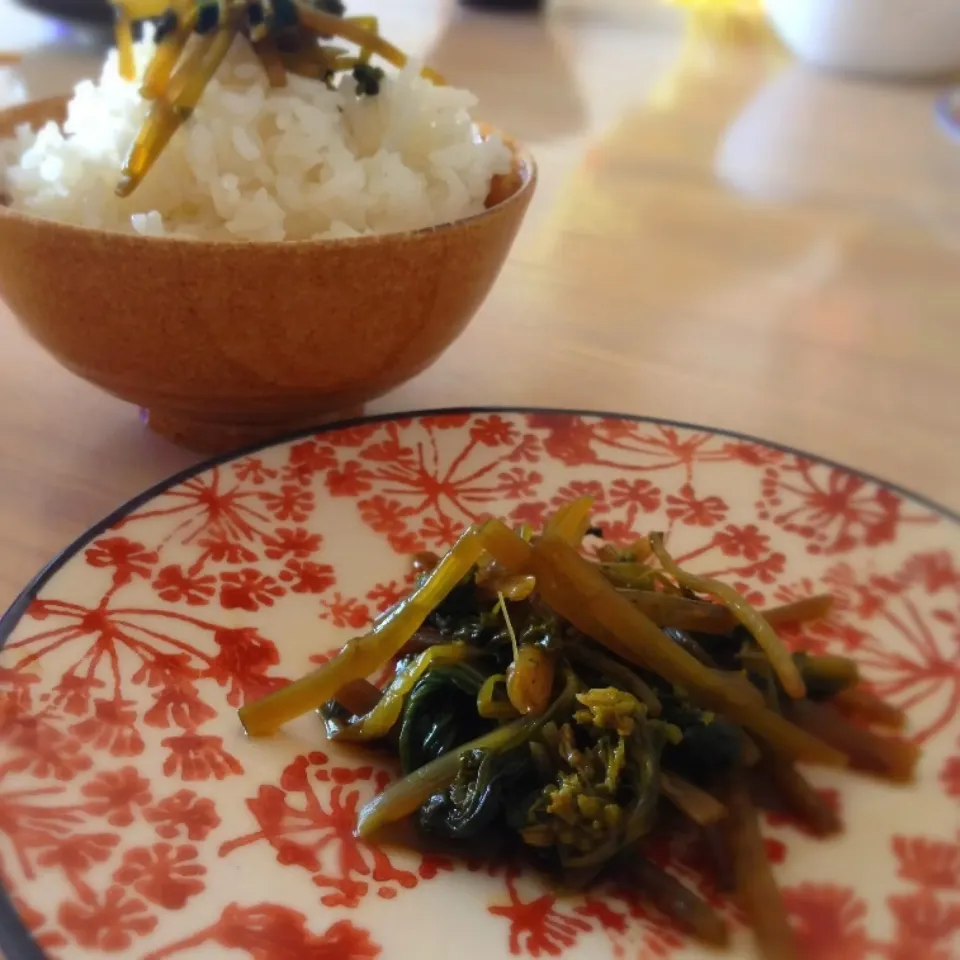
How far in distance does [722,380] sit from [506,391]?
0.82 ft

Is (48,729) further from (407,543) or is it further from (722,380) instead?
(722,380)

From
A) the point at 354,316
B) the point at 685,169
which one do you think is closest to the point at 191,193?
the point at 354,316

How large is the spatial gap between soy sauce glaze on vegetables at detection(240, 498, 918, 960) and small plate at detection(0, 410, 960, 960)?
0.07ft

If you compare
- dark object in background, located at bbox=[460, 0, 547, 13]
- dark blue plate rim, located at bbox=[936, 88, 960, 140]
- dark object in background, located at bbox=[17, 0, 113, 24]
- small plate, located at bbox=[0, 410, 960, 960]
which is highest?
small plate, located at bbox=[0, 410, 960, 960]

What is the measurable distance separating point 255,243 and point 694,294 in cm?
79

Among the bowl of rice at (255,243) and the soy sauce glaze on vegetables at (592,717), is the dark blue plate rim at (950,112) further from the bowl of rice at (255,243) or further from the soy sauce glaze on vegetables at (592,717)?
the soy sauce glaze on vegetables at (592,717)

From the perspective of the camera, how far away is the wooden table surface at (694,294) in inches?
41.3

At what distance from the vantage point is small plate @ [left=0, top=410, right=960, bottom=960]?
0.56 meters

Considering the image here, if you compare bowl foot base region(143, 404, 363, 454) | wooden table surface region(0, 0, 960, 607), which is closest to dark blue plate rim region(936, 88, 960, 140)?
wooden table surface region(0, 0, 960, 607)

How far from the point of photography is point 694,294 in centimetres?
144

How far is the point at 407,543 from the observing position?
86 cm

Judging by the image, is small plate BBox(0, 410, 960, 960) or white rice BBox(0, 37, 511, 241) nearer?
small plate BBox(0, 410, 960, 960)

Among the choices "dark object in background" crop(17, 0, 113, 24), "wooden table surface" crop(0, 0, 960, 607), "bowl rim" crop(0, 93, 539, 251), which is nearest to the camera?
"bowl rim" crop(0, 93, 539, 251)

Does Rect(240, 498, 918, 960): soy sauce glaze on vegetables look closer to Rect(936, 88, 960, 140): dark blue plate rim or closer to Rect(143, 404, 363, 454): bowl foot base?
Rect(143, 404, 363, 454): bowl foot base
